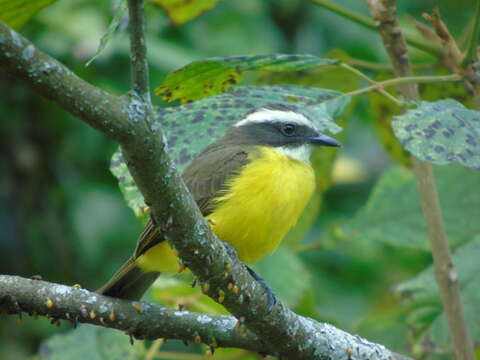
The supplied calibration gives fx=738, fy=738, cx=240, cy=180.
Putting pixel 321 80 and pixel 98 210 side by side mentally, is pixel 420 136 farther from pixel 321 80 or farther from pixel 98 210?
pixel 98 210

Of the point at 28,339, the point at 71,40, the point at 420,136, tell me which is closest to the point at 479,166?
the point at 420,136

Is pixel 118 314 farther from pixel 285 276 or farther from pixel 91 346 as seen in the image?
pixel 285 276

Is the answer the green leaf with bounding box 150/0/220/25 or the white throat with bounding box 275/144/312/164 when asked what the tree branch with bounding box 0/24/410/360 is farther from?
the green leaf with bounding box 150/0/220/25

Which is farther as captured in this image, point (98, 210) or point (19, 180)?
point (19, 180)

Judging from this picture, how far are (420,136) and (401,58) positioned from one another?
1.90ft

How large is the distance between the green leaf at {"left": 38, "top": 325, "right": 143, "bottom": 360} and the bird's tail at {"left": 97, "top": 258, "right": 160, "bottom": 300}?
0.27 m

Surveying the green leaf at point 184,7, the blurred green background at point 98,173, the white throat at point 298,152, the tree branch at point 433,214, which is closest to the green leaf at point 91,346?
the white throat at point 298,152

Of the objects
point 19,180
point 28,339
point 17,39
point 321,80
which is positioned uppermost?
point 17,39

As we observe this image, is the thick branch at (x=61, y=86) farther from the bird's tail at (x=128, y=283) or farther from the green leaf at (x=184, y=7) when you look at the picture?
the green leaf at (x=184, y=7)

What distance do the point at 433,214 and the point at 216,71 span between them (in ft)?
2.82

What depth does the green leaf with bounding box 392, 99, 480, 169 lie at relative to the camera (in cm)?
191

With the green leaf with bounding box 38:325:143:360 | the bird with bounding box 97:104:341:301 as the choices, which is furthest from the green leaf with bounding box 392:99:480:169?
the green leaf with bounding box 38:325:143:360

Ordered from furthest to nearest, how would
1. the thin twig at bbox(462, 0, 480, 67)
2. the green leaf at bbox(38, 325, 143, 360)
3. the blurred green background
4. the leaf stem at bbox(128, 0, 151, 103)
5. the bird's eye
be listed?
the blurred green background < the bird's eye < the green leaf at bbox(38, 325, 143, 360) < the thin twig at bbox(462, 0, 480, 67) < the leaf stem at bbox(128, 0, 151, 103)

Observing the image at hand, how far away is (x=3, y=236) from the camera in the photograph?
5512mm
